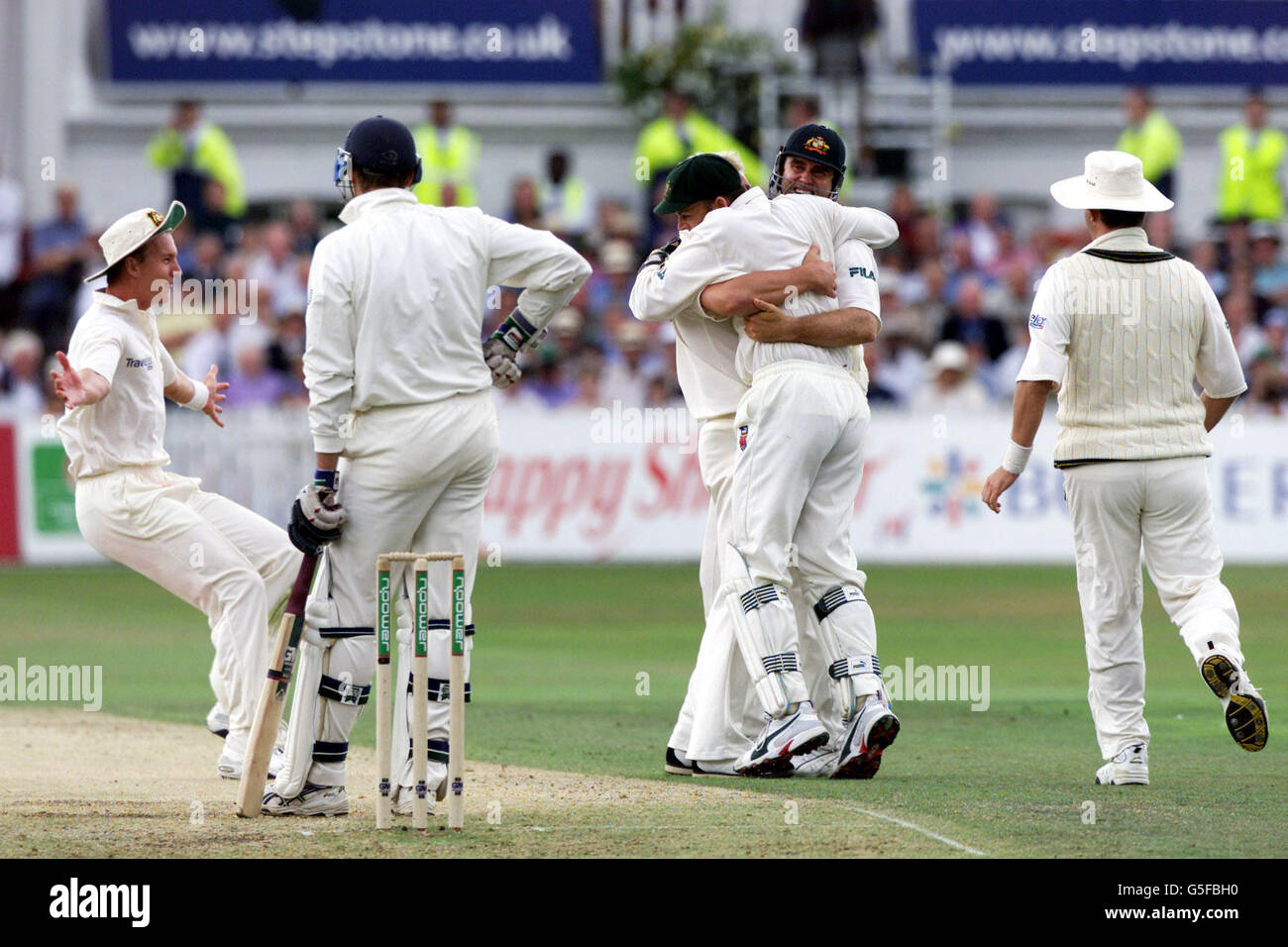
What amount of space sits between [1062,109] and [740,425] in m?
20.8

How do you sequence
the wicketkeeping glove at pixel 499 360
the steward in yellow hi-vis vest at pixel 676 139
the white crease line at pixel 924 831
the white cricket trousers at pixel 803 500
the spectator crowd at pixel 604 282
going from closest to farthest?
the white crease line at pixel 924 831 < the wicketkeeping glove at pixel 499 360 < the white cricket trousers at pixel 803 500 < the spectator crowd at pixel 604 282 < the steward in yellow hi-vis vest at pixel 676 139

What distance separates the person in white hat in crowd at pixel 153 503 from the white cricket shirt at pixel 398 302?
1.45 m

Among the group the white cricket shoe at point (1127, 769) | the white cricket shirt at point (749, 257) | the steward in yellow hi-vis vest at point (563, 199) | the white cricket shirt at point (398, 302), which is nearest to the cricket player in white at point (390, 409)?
the white cricket shirt at point (398, 302)

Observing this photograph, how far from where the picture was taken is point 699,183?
27.8 ft

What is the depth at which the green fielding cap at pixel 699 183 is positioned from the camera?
8.45 metres

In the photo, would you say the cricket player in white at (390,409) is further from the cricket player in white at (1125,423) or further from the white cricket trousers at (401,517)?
the cricket player in white at (1125,423)

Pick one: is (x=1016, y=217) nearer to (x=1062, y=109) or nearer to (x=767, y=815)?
(x=1062, y=109)

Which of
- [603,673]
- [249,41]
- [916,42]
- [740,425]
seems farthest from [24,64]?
[740,425]

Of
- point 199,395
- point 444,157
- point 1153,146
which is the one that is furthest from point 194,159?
point 199,395

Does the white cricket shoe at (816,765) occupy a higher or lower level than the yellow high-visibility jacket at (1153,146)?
lower

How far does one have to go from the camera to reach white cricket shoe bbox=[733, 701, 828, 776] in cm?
790

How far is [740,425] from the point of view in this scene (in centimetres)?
830

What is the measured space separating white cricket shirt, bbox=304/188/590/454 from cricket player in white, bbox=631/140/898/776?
108 cm

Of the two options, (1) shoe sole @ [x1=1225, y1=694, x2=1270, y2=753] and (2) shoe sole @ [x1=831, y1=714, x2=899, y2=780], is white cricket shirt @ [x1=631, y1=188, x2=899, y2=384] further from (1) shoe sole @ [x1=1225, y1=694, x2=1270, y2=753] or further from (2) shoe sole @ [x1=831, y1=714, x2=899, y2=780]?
(1) shoe sole @ [x1=1225, y1=694, x2=1270, y2=753]
